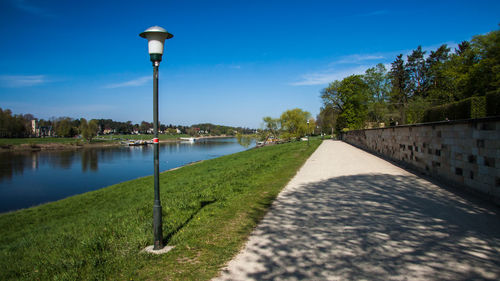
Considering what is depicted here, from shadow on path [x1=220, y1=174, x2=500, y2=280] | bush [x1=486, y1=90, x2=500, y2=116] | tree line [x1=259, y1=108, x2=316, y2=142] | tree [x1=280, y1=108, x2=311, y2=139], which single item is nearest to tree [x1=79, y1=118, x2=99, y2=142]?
tree line [x1=259, y1=108, x2=316, y2=142]

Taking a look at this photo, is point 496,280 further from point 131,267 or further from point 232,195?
point 232,195

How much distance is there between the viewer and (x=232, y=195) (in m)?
7.66

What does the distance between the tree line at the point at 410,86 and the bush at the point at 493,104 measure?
23.2 meters

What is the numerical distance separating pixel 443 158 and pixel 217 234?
7438 millimetres

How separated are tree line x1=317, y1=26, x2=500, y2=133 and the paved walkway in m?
29.0

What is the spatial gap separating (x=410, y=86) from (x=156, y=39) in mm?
58623

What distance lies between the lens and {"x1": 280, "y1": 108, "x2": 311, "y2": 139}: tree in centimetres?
5752

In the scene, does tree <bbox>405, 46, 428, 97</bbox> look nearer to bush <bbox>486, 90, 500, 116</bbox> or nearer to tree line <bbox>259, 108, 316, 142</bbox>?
tree line <bbox>259, 108, 316, 142</bbox>

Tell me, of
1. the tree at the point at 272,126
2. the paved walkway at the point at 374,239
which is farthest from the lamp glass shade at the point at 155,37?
the tree at the point at 272,126

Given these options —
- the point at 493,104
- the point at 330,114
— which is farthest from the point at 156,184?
the point at 330,114

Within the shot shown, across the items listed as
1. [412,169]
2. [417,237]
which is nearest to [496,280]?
[417,237]

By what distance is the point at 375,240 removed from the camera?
4035 mm

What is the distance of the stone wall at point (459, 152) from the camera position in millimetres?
5906

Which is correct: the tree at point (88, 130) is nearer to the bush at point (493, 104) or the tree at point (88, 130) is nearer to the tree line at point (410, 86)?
the tree line at point (410, 86)
